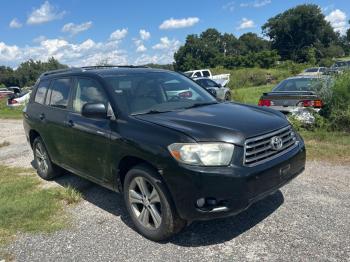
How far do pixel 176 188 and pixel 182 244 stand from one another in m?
0.73

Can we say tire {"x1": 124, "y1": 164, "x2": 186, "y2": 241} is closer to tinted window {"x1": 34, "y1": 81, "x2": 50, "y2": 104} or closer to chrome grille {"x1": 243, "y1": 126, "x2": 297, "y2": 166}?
chrome grille {"x1": 243, "y1": 126, "x2": 297, "y2": 166}

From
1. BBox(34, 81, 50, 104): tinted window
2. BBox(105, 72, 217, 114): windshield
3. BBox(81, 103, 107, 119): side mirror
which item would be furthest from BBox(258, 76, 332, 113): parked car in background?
BBox(81, 103, 107, 119): side mirror

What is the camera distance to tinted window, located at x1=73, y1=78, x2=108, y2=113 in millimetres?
4775

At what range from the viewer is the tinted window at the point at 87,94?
4.78m

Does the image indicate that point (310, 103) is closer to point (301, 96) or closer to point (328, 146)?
point (301, 96)

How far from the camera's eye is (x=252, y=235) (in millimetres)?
4070

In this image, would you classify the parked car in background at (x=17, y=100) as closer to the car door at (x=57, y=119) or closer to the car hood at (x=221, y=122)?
the car door at (x=57, y=119)

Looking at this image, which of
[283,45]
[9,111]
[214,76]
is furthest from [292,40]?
[9,111]

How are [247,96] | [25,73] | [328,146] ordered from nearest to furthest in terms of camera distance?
[328,146], [247,96], [25,73]

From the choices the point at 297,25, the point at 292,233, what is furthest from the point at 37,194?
the point at 297,25

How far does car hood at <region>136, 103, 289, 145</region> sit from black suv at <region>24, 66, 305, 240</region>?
0.01 metres

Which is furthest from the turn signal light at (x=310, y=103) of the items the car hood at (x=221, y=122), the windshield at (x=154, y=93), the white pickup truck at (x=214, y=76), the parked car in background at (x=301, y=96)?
the white pickup truck at (x=214, y=76)

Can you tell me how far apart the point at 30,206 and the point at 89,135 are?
146 cm

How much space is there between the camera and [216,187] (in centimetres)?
354
